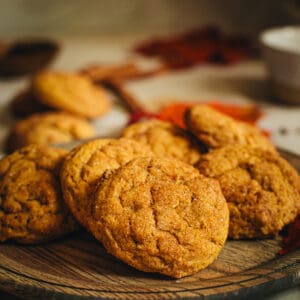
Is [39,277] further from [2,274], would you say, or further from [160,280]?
[160,280]

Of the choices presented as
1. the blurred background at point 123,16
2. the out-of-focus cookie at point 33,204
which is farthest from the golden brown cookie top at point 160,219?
the blurred background at point 123,16

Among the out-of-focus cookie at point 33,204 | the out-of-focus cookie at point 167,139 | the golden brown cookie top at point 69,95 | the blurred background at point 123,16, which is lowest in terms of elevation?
the out-of-focus cookie at point 33,204

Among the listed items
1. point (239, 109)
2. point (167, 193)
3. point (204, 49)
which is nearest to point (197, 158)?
point (167, 193)

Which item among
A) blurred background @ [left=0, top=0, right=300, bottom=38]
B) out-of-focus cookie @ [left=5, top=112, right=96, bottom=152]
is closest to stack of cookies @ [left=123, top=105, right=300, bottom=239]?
out-of-focus cookie @ [left=5, top=112, right=96, bottom=152]

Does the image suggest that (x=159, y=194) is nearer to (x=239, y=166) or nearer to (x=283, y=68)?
(x=239, y=166)

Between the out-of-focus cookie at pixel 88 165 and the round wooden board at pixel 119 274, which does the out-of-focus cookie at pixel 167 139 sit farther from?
the round wooden board at pixel 119 274
